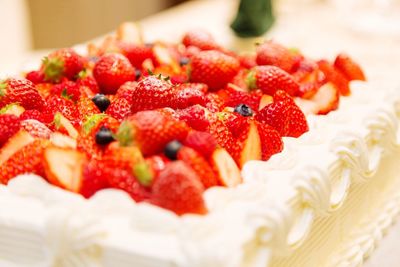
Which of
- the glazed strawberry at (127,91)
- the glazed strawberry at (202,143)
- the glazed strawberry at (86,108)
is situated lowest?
the glazed strawberry at (86,108)

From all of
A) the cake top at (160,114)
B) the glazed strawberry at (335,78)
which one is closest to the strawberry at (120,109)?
the cake top at (160,114)

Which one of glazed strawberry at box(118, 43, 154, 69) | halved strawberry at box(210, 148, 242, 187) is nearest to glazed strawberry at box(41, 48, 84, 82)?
glazed strawberry at box(118, 43, 154, 69)

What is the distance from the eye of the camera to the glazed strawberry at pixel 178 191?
1.33 m

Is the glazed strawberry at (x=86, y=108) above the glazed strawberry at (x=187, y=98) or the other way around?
the other way around

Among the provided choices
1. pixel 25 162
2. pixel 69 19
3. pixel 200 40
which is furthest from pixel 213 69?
pixel 69 19

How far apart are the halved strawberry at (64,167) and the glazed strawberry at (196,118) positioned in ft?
0.94

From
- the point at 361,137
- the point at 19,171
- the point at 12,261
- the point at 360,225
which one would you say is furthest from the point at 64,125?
the point at 360,225

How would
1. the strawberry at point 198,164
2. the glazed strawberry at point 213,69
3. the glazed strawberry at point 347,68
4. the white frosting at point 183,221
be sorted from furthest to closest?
the glazed strawberry at point 347,68 < the glazed strawberry at point 213,69 < the strawberry at point 198,164 < the white frosting at point 183,221

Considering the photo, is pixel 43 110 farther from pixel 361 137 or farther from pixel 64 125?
pixel 361 137

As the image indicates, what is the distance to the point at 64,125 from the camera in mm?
1683

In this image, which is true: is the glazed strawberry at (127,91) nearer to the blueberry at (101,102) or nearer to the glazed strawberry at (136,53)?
the blueberry at (101,102)

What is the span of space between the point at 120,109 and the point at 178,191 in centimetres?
51

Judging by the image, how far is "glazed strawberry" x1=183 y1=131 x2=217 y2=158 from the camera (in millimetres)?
1475

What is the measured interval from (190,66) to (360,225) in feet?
2.22
